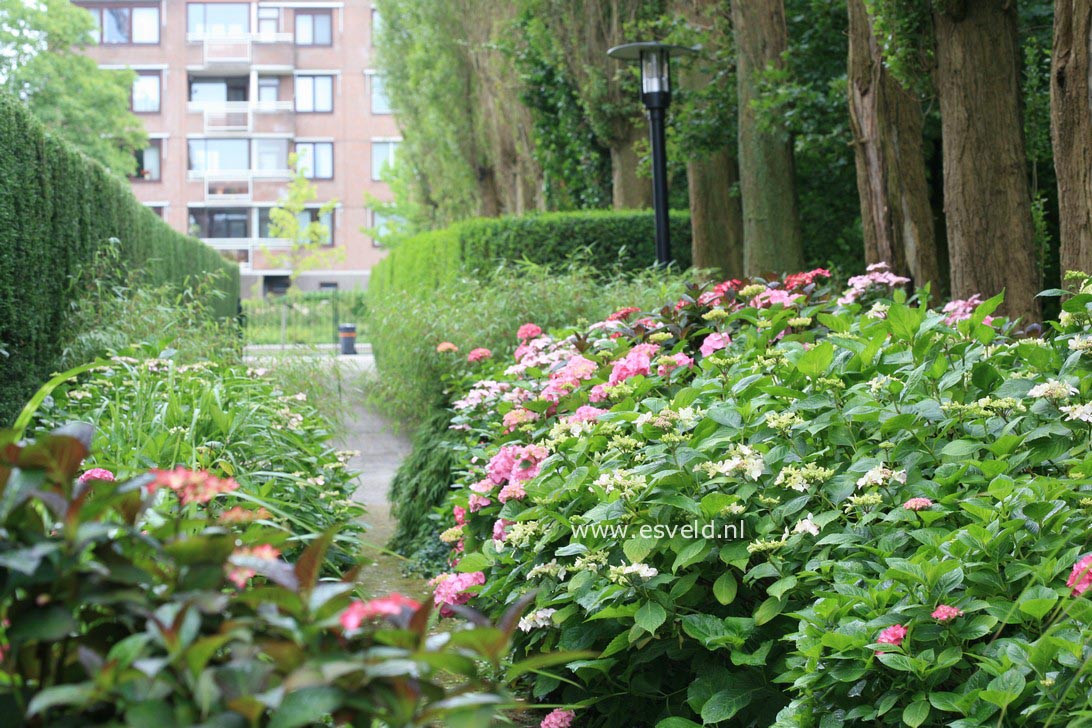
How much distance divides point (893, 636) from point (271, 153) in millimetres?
46063

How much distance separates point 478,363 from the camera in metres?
7.30

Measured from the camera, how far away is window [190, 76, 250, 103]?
45.8 meters

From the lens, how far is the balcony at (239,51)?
146 ft

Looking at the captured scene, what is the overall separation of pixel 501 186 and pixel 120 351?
580 inches

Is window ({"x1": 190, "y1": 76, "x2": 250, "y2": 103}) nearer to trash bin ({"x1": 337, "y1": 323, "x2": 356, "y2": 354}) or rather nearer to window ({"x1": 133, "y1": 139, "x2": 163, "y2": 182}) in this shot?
window ({"x1": 133, "y1": 139, "x2": 163, "y2": 182})

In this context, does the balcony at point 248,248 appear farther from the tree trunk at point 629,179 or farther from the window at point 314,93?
the tree trunk at point 629,179

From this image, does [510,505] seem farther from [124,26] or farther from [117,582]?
[124,26]

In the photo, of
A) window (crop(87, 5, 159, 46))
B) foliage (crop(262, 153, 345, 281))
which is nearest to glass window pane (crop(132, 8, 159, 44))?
window (crop(87, 5, 159, 46))

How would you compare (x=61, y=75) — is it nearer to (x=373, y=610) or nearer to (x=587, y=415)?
(x=587, y=415)

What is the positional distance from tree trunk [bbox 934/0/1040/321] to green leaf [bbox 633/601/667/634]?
4.17 m

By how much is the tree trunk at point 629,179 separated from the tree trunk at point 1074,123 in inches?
355

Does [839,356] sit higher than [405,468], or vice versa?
[839,356]

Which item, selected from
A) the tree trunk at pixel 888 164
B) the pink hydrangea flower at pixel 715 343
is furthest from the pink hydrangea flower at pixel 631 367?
the tree trunk at pixel 888 164

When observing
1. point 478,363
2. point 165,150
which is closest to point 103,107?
point 165,150
